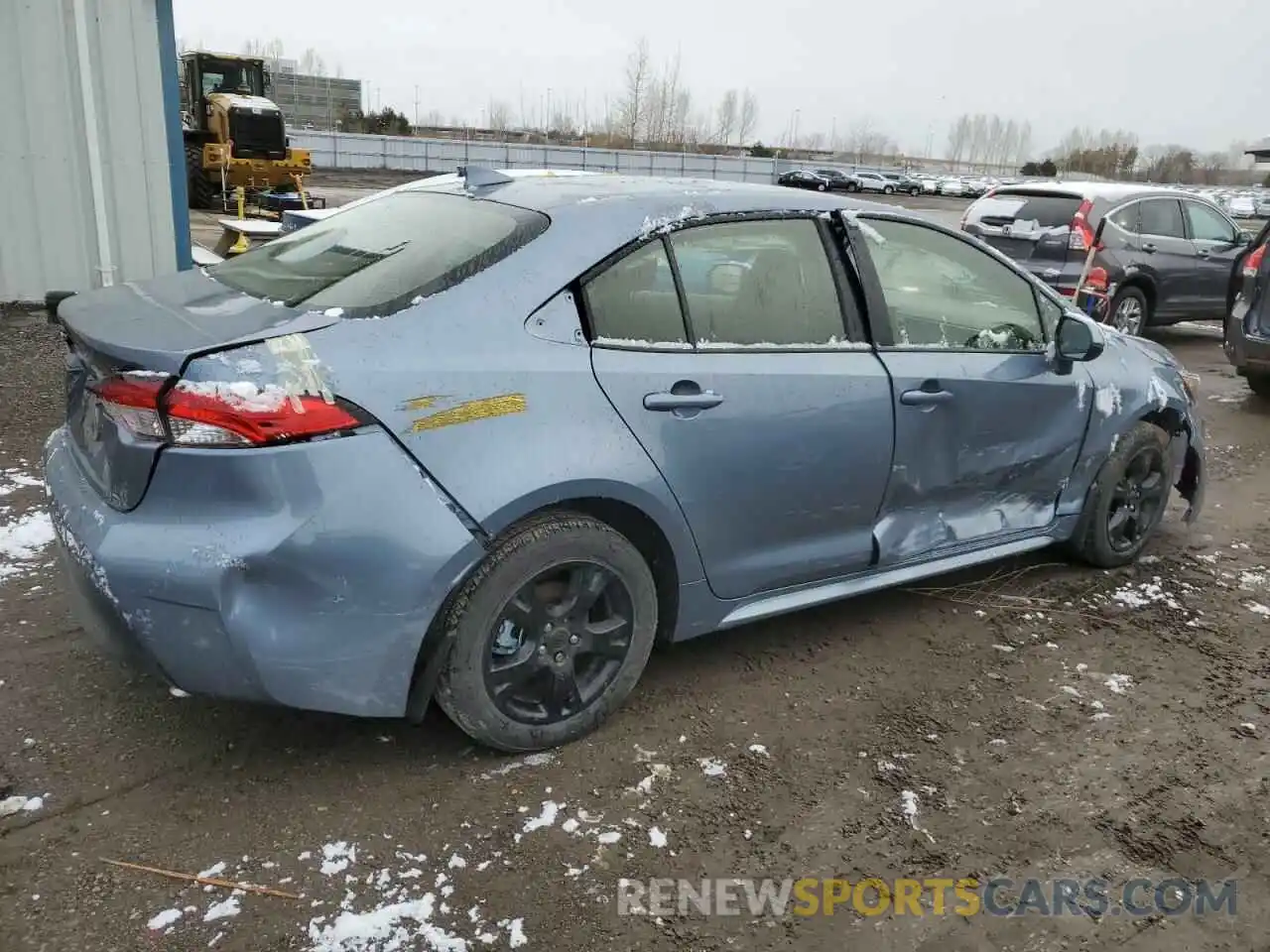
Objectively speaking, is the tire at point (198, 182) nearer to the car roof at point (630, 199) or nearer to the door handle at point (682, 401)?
the car roof at point (630, 199)

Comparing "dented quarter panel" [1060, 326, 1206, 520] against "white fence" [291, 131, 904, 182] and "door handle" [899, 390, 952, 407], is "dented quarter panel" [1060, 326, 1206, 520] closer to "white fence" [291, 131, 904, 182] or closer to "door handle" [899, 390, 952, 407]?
"door handle" [899, 390, 952, 407]

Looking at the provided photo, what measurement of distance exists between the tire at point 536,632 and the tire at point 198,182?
21.0m

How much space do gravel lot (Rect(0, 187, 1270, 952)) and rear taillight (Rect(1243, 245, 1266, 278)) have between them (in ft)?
16.5

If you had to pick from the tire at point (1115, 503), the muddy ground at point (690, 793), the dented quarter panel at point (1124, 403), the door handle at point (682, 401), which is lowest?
the muddy ground at point (690, 793)

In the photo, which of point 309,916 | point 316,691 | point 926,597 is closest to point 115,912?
point 309,916

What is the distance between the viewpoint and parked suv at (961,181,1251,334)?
373 inches

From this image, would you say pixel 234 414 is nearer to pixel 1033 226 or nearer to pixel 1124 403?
pixel 1124 403

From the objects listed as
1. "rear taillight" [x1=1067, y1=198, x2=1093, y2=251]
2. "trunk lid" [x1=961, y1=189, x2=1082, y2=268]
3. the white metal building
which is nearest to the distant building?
the white metal building

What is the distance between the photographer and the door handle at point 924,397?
3393mm

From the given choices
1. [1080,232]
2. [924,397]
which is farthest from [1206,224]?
[924,397]

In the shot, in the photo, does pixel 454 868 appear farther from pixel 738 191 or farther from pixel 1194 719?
pixel 1194 719

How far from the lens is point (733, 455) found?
3.00 metres

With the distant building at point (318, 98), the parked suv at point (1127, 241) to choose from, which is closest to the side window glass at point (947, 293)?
the parked suv at point (1127, 241)

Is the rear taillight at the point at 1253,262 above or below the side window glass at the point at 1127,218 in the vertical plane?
below
